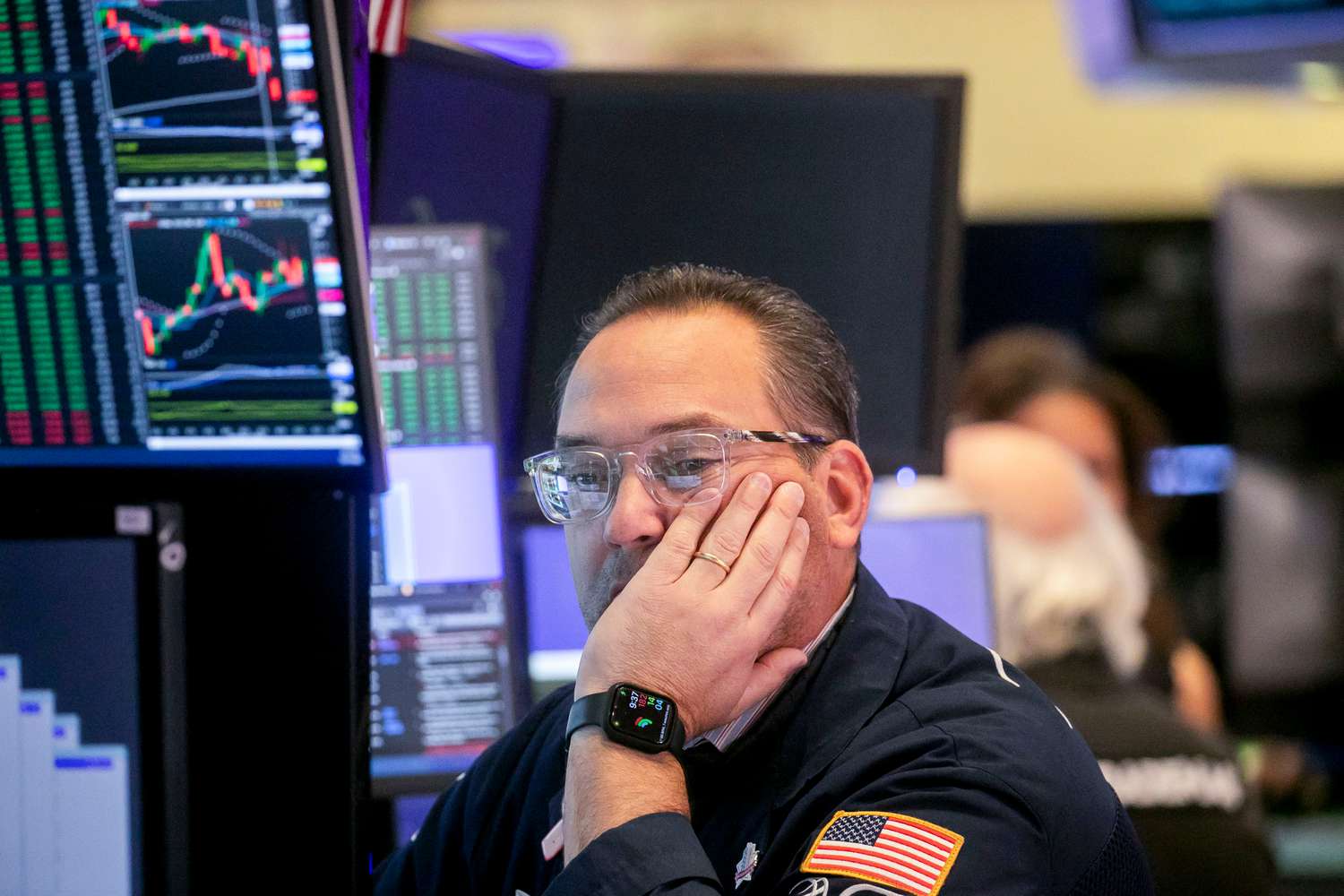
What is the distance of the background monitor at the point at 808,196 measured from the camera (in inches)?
Result: 81.5

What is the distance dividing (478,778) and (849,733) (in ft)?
1.59

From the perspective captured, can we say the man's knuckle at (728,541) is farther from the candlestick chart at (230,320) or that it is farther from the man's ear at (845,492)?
the candlestick chart at (230,320)

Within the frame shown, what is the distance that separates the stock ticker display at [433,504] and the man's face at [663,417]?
1.53 feet

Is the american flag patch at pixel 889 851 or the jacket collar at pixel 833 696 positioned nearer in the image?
the american flag patch at pixel 889 851

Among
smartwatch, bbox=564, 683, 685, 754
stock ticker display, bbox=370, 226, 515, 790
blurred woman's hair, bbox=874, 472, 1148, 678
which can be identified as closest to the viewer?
smartwatch, bbox=564, 683, 685, 754

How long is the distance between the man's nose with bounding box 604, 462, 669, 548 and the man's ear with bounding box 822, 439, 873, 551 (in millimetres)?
178

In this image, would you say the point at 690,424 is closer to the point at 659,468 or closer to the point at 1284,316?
the point at 659,468

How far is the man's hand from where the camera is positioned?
52.1 inches

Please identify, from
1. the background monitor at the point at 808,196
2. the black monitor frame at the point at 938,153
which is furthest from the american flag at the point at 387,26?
the background monitor at the point at 808,196

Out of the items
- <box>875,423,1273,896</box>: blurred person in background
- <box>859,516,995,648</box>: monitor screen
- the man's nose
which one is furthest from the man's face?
<box>875,423,1273,896</box>: blurred person in background

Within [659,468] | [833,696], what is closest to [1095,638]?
[833,696]

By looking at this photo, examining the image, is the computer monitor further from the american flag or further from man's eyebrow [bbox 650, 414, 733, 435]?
man's eyebrow [bbox 650, 414, 733, 435]

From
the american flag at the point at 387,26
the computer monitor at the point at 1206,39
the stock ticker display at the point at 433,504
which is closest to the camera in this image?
the american flag at the point at 387,26

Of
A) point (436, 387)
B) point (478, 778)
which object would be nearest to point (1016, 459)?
point (436, 387)
